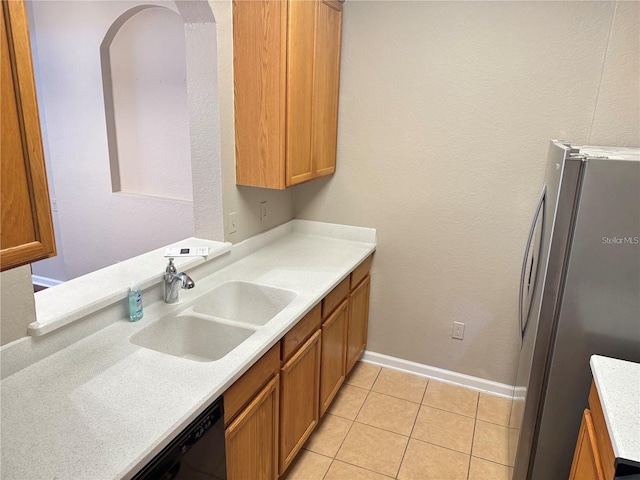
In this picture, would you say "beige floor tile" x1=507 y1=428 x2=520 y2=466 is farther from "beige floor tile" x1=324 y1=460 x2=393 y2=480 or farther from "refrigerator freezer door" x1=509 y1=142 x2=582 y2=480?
"beige floor tile" x1=324 y1=460 x2=393 y2=480

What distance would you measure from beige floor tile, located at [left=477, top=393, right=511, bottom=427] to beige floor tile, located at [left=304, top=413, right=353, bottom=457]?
0.82 m

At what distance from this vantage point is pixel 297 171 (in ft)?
7.96

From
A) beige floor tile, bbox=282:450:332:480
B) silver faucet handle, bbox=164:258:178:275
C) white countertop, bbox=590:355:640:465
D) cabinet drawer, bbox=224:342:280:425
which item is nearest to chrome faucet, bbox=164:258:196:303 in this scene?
silver faucet handle, bbox=164:258:178:275

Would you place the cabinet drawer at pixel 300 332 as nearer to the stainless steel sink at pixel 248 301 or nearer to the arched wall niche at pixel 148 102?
the stainless steel sink at pixel 248 301

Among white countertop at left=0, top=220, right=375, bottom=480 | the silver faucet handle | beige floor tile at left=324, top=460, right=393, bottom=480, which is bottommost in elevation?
beige floor tile at left=324, top=460, right=393, bottom=480

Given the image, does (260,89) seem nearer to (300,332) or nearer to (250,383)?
(300,332)

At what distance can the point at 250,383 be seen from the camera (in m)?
1.60

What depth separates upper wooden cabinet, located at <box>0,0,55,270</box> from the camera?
2.84 feet

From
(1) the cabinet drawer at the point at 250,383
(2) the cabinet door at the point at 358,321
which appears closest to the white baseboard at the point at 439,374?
(2) the cabinet door at the point at 358,321

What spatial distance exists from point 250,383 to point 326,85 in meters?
1.76

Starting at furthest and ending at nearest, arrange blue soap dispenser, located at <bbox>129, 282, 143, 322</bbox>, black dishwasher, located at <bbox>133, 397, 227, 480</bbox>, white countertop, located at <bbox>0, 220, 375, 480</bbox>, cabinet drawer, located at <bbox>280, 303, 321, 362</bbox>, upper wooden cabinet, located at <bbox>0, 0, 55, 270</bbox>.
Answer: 1. cabinet drawer, located at <bbox>280, 303, 321, 362</bbox>
2. blue soap dispenser, located at <bbox>129, 282, 143, 322</bbox>
3. black dishwasher, located at <bbox>133, 397, 227, 480</bbox>
4. white countertop, located at <bbox>0, 220, 375, 480</bbox>
5. upper wooden cabinet, located at <bbox>0, 0, 55, 270</bbox>

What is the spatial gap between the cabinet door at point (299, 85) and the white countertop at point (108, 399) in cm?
81

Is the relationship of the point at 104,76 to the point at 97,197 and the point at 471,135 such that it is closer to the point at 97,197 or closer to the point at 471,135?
the point at 97,197

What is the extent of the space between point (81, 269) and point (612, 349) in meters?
4.12
